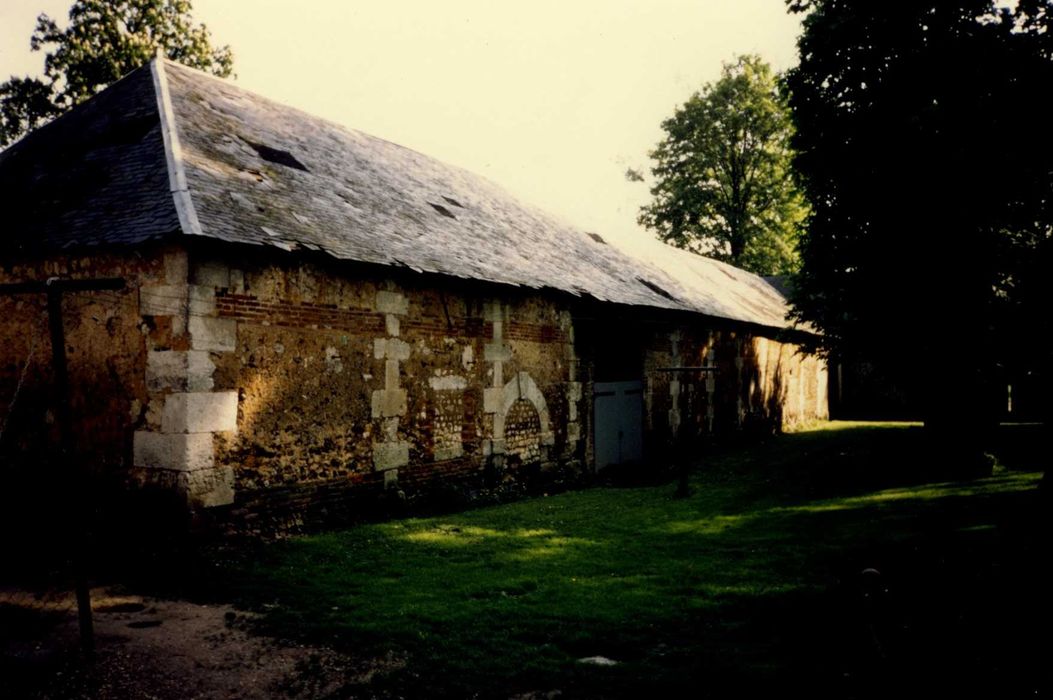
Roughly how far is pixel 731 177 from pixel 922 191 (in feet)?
72.1

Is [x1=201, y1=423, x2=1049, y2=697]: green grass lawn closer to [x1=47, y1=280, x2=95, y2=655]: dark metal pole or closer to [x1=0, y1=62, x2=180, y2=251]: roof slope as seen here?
[x1=47, y1=280, x2=95, y2=655]: dark metal pole

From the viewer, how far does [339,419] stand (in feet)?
26.3

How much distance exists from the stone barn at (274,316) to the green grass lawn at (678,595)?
3.54ft

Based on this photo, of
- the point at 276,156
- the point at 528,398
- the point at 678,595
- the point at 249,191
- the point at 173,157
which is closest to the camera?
the point at 678,595

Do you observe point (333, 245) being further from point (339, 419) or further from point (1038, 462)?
point (1038, 462)

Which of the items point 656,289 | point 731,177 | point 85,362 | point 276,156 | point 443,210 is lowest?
point 85,362

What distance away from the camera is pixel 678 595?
5609 millimetres

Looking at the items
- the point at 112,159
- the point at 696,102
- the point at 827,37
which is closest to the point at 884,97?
the point at 827,37

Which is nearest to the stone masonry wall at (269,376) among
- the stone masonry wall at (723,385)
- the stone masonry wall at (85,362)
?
the stone masonry wall at (85,362)

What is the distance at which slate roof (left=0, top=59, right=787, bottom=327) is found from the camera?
7.24 meters

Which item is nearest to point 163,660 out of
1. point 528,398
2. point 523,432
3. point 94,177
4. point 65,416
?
point 65,416

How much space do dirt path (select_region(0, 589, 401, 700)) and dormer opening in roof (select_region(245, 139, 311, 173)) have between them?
6.15 m

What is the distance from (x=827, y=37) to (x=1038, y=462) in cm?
859

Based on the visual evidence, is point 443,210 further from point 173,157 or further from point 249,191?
point 173,157
